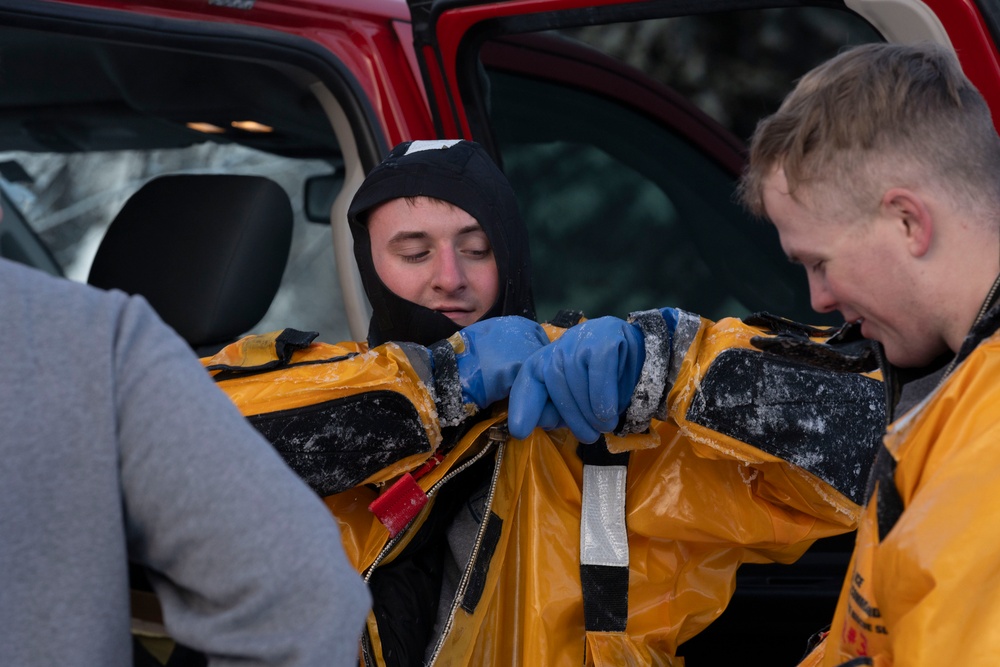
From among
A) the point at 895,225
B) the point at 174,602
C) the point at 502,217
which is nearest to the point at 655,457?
the point at 502,217

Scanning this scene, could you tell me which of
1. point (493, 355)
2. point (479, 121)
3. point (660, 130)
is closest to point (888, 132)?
point (493, 355)

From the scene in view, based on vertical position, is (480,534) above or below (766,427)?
below

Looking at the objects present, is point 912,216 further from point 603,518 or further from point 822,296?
point 603,518

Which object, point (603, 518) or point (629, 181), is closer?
point (603, 518)

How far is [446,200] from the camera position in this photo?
184 centimetres

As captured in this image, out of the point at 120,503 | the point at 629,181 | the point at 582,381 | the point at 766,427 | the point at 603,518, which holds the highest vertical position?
the point at 629,181

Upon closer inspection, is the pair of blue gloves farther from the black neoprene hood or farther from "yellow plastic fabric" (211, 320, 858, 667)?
the black neoprene hood

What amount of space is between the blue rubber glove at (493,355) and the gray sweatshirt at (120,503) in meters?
0.77

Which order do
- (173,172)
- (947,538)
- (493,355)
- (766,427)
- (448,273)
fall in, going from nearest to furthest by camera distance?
(947,538) < (766,427) < (493,355) < (448,273) < (173,172)

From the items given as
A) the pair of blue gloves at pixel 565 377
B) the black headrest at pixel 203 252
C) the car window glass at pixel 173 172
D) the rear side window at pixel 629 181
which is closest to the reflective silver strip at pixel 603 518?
the pair of blue gloves at pixel 565 377

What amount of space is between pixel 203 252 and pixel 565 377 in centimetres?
107

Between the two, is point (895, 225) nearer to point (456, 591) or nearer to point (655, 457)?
point (655, 457)

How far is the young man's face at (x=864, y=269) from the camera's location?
111cm

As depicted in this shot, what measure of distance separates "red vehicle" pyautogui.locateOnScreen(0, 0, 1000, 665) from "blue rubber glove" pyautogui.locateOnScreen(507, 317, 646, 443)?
2.42 ft
